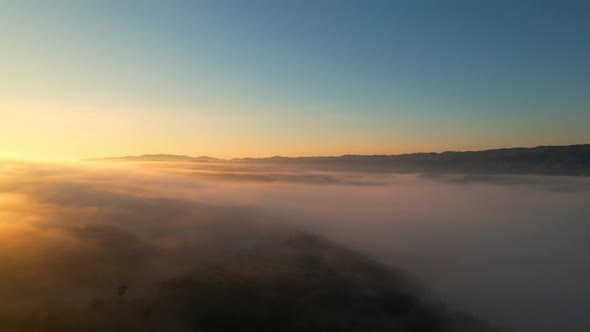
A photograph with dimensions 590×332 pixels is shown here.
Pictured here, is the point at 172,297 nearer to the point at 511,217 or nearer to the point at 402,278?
the point at 402,278

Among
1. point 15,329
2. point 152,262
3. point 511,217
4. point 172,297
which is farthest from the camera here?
point 511,217

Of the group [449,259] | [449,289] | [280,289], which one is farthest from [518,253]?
[280,289]

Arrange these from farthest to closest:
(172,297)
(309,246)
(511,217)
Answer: (511,217), (309,246), (172,297)

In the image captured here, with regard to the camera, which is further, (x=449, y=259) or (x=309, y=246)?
(x=449, y=259)

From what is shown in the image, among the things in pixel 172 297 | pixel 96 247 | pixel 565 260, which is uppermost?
pixel 96 247

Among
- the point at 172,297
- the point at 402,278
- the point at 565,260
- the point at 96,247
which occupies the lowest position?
the point at 565,260

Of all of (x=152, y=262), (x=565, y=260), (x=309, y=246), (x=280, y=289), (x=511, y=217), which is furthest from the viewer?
(x=511, y=217)

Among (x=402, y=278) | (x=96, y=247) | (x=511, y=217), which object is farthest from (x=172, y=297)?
(x=511, y=217)

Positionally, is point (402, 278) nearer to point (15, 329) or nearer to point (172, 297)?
point (172, 297)

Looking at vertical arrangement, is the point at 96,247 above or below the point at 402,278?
above
